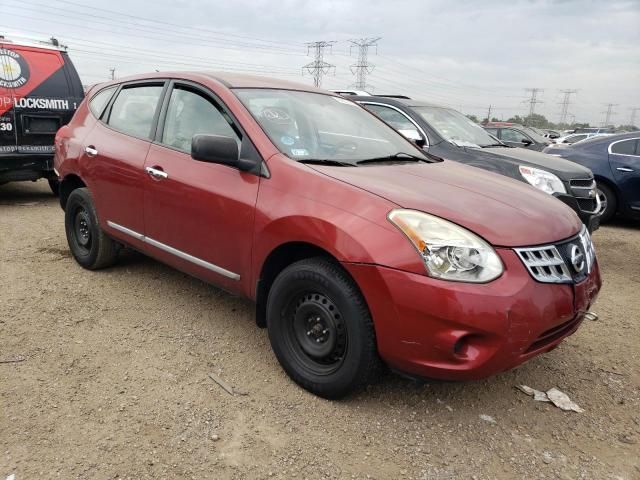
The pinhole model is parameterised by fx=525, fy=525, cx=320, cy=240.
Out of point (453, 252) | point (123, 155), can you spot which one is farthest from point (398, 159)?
point (123, 155)

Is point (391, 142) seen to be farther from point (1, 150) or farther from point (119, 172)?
point (1, 150)

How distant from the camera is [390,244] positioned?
2365 millimetres

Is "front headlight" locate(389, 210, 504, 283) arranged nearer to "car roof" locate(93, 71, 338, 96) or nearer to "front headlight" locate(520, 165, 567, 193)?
"car roof" locate(93, 71, 338, 96)

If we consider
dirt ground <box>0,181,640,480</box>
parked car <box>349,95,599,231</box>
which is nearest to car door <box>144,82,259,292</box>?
dirt ground <box>0,181,640,480</box>

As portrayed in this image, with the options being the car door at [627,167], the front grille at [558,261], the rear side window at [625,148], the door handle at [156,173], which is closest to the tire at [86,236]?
the door handle at [156,173]

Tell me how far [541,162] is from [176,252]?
13.6 feet

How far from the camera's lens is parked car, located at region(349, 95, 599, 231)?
5.38 metres

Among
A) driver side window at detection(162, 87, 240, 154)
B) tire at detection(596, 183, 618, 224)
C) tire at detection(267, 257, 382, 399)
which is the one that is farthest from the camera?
tire at detection(596, 183, 618, 224)

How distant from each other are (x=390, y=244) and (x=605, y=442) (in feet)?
4.76

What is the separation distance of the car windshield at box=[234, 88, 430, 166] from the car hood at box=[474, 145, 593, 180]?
7.38 feet

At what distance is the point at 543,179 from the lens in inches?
211

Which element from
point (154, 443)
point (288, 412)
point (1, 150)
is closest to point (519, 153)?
point (288, 412)

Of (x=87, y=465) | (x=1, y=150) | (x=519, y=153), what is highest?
(x=519, y=153)

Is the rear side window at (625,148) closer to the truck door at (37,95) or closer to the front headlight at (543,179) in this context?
the front headlight at (543,179)
